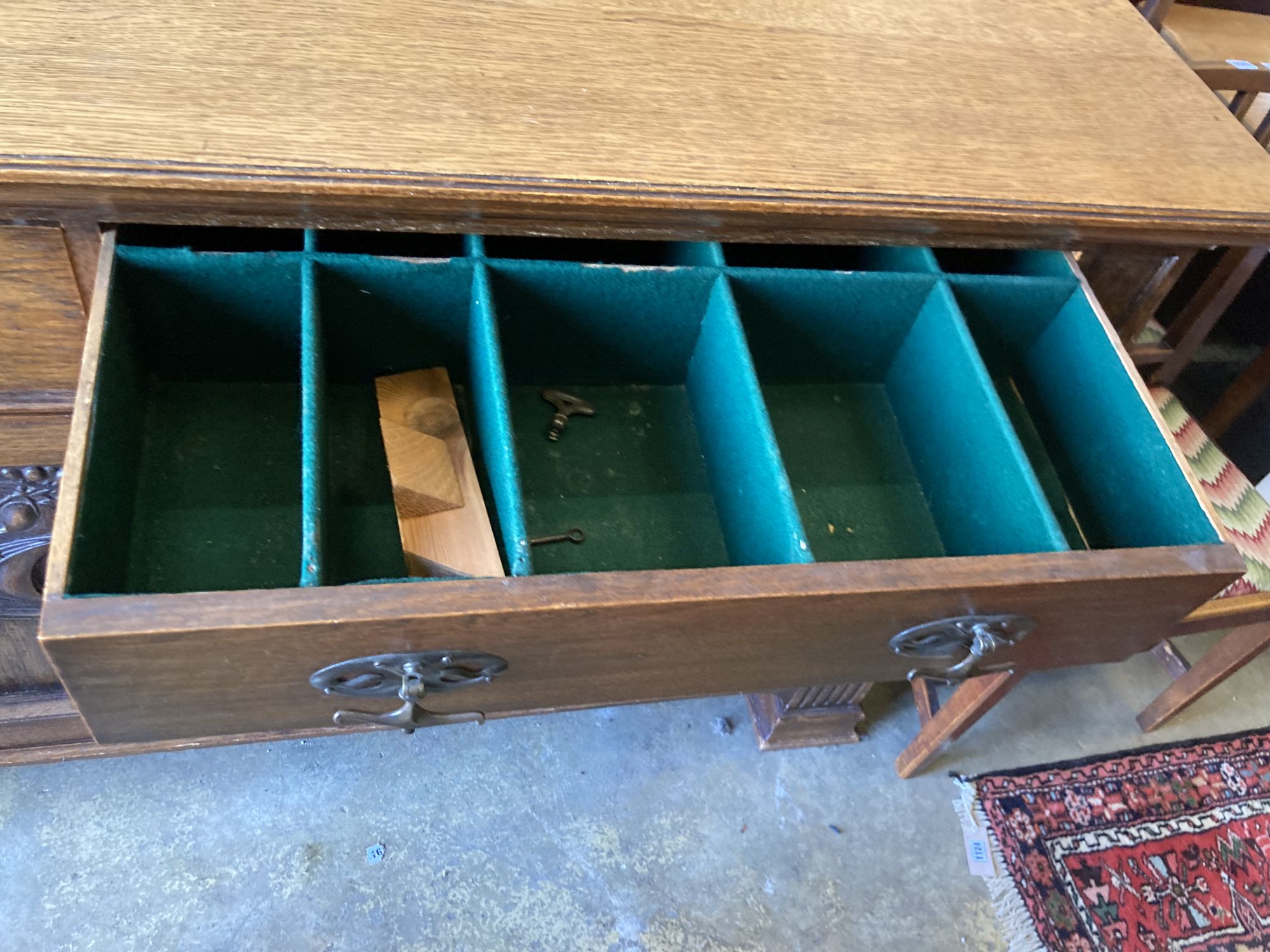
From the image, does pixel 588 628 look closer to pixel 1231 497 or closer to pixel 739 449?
pixel 739 449

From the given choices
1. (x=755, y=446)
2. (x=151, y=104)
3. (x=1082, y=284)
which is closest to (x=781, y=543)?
(x=755, y=446)

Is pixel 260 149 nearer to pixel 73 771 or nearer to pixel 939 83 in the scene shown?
pixel 939 83

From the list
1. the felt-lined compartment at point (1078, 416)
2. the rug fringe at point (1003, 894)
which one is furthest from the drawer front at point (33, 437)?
the rug fringe at point (1003, 894)

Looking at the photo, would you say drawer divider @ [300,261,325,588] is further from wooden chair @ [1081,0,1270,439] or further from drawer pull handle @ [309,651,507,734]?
wooden chair @ [1081,0,1270,439]

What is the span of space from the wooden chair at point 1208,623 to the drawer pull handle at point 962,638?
35 centimetres

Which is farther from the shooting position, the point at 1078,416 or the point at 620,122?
the point at 1078,416

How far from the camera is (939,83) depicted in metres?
0.98

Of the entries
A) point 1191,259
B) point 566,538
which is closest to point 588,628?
point 566,538

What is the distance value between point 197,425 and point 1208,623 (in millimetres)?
1355

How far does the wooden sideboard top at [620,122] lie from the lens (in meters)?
0.72

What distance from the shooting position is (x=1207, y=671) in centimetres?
155

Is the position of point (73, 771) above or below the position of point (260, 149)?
below

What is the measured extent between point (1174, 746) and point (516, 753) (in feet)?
3.97

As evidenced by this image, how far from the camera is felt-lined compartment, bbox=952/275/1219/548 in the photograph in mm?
921
